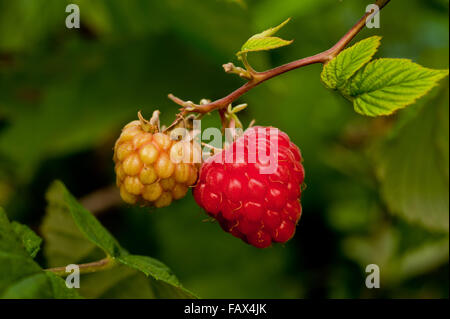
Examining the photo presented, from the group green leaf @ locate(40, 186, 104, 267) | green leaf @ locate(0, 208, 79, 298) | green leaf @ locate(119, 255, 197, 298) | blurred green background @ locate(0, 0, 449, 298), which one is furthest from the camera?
blurred green background @ locate(0, 0, 449, 298)

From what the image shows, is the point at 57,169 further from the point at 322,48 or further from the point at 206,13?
the point at 322,48

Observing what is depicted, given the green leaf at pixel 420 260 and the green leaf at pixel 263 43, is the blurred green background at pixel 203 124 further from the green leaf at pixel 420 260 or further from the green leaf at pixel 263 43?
the green leaf at pixel 263 43

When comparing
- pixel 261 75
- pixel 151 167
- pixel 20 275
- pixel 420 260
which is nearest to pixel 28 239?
pixel 20 275

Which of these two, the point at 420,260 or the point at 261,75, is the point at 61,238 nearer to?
the point at 261,75

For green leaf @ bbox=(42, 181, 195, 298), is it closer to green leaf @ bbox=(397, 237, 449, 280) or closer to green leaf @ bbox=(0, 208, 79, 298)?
green leaf @ bbox=(0, 208, 79, 298)

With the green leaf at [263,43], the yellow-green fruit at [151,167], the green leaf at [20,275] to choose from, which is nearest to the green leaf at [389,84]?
the green leaf at [263,43]

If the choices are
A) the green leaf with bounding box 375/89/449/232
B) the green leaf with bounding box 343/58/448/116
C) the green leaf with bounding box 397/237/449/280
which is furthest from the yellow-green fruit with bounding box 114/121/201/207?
the green leaf with bounding box 397/237/449/280
